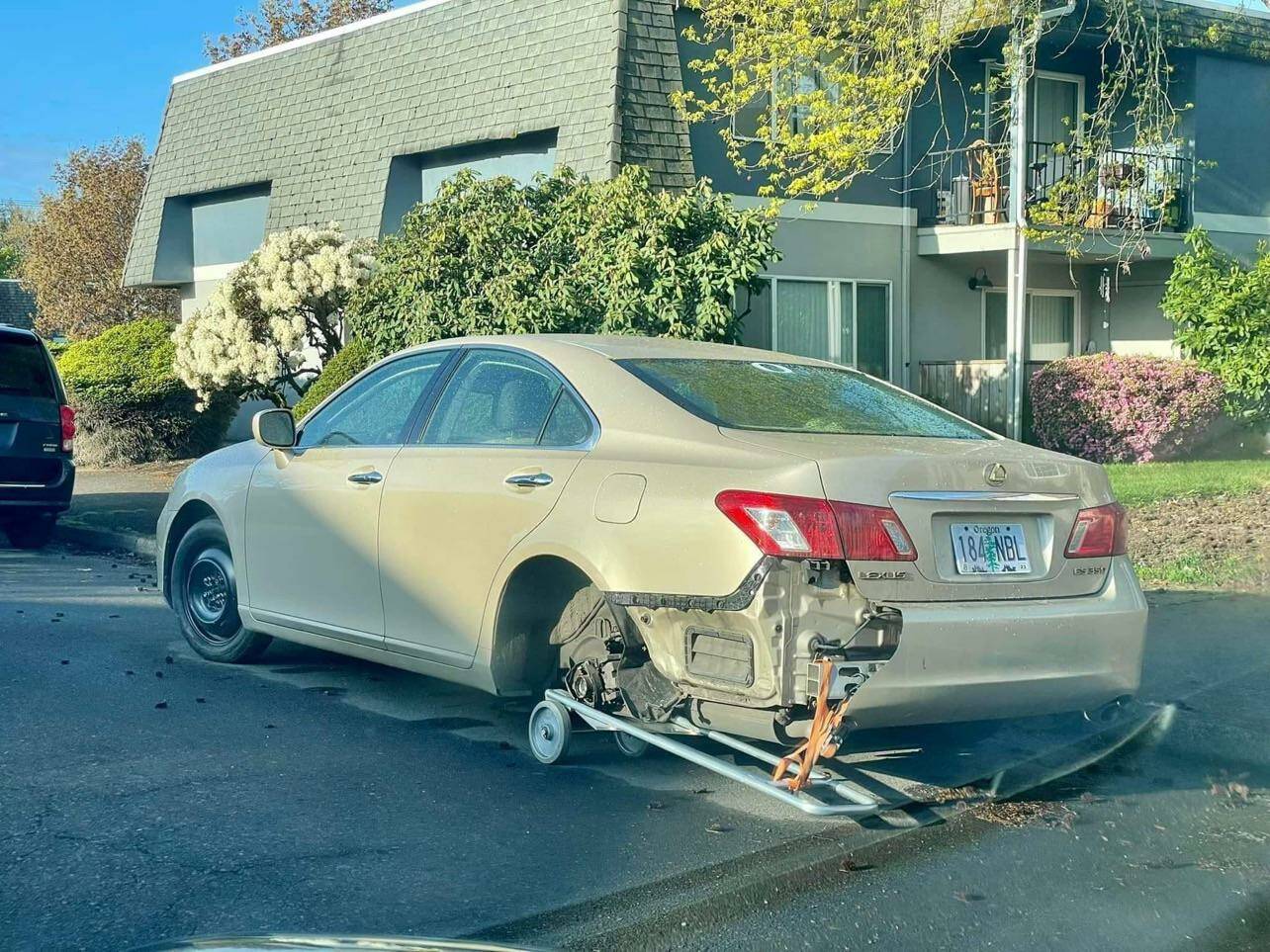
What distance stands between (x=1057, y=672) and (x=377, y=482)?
2.93 metres

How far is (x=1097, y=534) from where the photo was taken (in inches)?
205

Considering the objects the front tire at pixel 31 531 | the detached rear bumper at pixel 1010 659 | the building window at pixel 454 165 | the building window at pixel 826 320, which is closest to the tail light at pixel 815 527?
the detached rear bumper at pixel 1010 659

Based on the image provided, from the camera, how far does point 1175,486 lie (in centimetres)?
1401

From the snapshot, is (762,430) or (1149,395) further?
(1149,395)

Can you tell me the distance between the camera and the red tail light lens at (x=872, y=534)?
4.61m

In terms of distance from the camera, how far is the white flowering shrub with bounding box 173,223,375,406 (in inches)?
679

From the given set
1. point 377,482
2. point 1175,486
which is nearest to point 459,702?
point 377,482

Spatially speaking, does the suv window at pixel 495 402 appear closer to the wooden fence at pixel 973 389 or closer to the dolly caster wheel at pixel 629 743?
the dolly caster wheel at pixel 629 743

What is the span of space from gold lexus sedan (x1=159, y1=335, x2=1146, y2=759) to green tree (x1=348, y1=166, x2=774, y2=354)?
276 inches

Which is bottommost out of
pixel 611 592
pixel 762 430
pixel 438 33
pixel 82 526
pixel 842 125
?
pixel 82 526

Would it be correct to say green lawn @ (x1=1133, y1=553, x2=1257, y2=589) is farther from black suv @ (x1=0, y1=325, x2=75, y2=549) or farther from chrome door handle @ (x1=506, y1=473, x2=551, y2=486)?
black suv @ (x1=0, y1=325, x2=75, y2=549)

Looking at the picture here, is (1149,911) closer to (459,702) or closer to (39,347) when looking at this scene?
(459,702)

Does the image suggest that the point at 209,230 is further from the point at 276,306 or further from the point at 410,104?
the point at 276,306

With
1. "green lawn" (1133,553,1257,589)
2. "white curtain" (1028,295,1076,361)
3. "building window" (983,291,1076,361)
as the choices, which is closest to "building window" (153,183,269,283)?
"building window" (983,291,1076,361)
